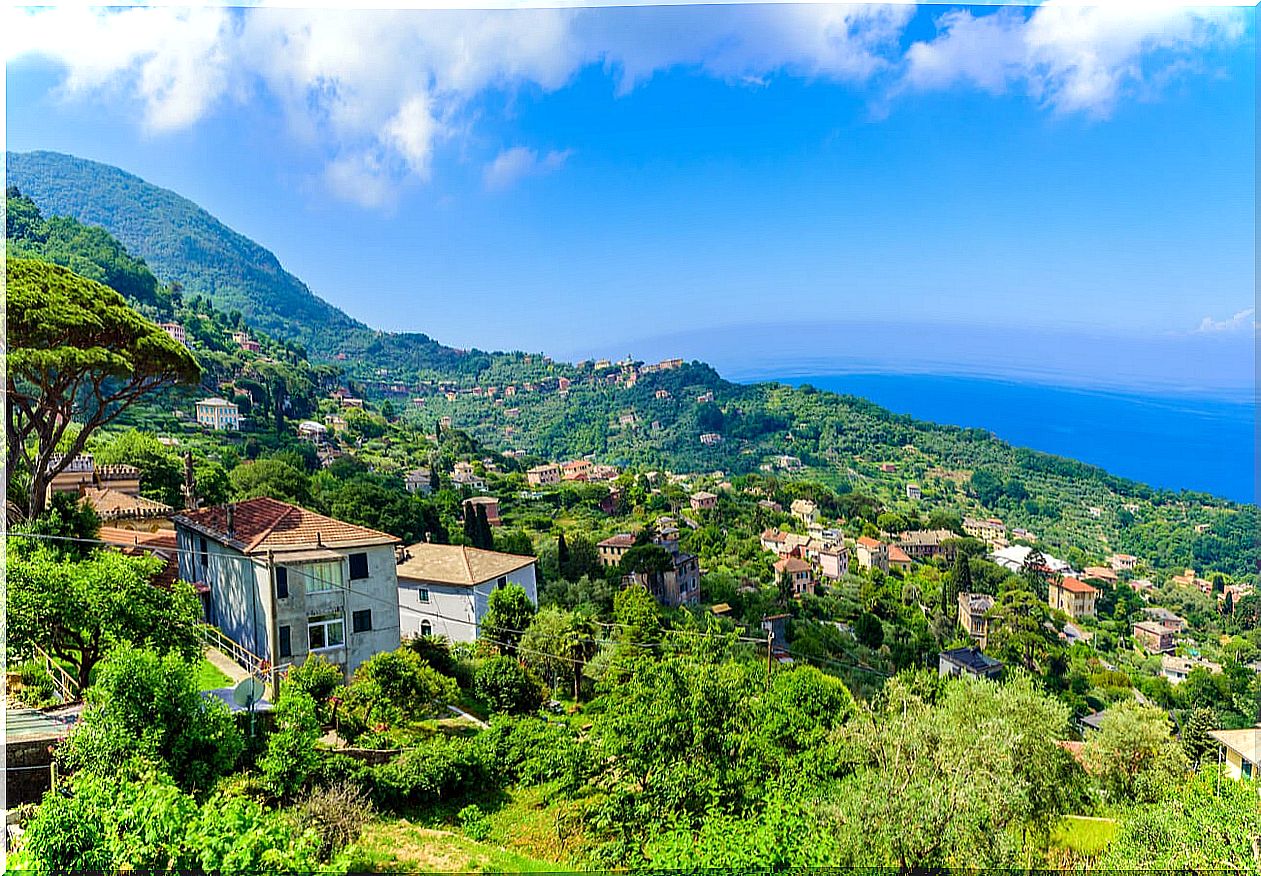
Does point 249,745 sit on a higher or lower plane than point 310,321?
lower

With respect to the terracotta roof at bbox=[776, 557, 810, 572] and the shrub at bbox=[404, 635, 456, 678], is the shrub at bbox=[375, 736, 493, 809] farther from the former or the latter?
the terracotta roof at bbox=[776, 557, 810, 572]

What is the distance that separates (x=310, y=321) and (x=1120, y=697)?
26.4m

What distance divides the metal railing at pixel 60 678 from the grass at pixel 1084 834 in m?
6.62

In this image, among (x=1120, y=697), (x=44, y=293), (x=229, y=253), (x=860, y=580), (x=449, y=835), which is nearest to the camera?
(x=449, y=835)

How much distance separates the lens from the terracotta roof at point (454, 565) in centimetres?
1085

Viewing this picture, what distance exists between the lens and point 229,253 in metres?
24.9

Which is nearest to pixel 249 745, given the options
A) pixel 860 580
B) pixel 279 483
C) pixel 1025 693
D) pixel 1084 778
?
pixel 1025 693

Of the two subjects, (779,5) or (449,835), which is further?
(779,5)

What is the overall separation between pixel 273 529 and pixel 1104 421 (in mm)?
23017

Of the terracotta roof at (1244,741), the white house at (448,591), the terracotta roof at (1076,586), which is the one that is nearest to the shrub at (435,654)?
the white house at (448,591)

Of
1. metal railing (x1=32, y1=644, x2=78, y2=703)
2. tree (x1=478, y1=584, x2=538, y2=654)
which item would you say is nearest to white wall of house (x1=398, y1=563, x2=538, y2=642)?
tree (x1=478, y1=584, x2=538, y2=654)

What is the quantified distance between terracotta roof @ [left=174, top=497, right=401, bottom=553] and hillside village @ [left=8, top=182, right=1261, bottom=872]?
0.04 metres

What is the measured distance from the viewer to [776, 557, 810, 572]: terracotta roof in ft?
69.9

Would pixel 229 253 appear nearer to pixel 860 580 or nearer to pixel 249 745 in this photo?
pixel 860 580
